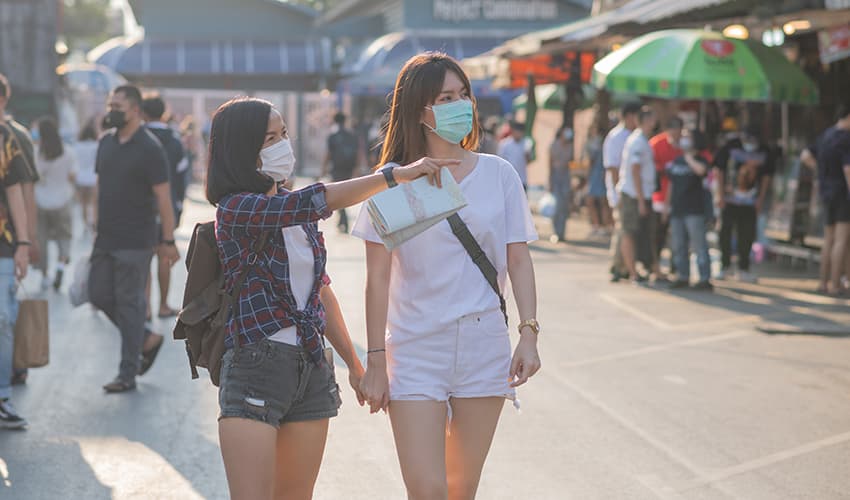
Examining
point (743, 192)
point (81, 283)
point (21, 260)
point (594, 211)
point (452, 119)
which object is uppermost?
point (452, 119)

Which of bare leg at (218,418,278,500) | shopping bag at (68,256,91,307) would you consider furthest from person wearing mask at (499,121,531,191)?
bare leg at (218,418,278,500)

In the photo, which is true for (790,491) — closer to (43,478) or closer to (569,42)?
(43,478)

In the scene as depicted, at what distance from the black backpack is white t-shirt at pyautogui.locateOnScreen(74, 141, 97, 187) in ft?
44.7

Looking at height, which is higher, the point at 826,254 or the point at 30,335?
the point at 30,335

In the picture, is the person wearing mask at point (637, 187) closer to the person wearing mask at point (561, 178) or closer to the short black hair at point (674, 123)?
the short black hair at point (674, 123)

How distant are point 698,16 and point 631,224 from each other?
4316mm

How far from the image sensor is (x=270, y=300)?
4.04m

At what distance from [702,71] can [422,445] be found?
9.73 m

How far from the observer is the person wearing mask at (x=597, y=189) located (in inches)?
778

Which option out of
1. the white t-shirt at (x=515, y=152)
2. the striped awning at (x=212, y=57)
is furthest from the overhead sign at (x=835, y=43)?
the striped awning at (x=212, y=57)

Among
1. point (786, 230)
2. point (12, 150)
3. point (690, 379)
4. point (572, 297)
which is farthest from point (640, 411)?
point (786, 230)

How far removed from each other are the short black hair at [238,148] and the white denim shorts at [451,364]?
26.3 inches

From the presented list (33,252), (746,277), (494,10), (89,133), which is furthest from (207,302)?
(494,10)

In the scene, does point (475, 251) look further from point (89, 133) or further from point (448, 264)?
point (89, 133)
